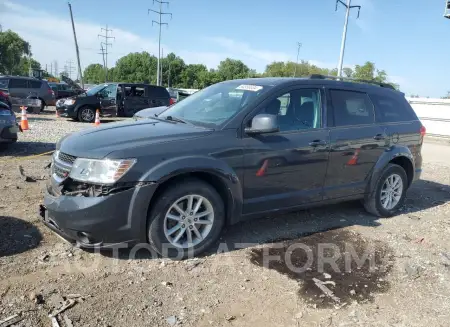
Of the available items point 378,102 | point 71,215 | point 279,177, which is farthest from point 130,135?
point 378,102

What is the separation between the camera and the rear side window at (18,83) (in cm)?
1848

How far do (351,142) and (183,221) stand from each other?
2409 millimetres

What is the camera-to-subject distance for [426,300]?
135 inches

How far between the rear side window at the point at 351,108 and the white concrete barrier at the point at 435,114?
1533cm

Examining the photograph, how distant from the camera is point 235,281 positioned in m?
3.50

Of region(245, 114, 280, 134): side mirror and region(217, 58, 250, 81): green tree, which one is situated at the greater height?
region(217, 58, 250, 81): green tree

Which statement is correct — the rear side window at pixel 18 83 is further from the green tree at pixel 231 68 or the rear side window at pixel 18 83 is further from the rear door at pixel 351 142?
the green tree at pixel 231 68

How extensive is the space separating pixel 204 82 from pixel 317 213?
276 feet

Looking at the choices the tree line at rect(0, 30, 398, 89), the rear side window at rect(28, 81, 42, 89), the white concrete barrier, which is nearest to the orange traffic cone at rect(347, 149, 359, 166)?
the white concrete barrier

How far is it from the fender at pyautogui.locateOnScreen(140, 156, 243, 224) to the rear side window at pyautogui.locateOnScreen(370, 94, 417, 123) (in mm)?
2579

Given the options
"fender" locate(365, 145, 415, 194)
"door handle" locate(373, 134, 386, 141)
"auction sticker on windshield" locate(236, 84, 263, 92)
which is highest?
"auction sticker on windshield" locate(236, 84, 263, 92)

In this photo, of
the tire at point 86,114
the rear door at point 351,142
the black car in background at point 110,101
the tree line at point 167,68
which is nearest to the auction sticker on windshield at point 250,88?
the rear door at point 351,142

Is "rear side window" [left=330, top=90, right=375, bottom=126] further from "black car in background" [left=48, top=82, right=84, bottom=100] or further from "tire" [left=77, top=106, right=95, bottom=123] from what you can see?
"black car in background" [left=48, top=82, right=84, bottom=100]

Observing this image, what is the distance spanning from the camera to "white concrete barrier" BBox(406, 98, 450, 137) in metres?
18.2
